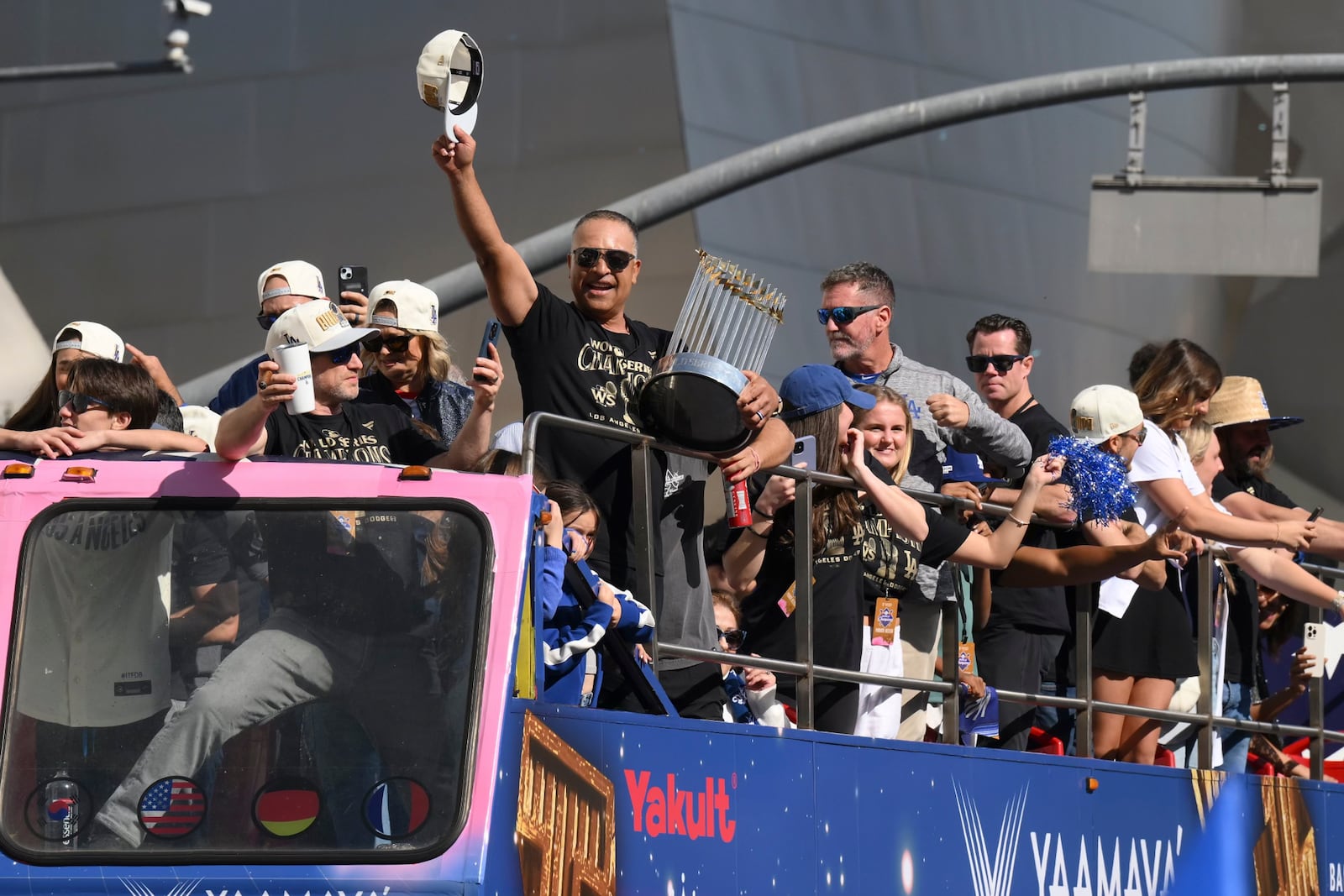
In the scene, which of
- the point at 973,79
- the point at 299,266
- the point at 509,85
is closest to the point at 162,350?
the point at 509,85

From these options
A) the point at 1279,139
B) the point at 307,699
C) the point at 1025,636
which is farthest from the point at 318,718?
the point at 1279,139

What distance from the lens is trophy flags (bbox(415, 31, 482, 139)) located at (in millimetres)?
5184

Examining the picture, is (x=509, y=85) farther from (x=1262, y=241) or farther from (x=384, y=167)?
(x=1262, y=241)

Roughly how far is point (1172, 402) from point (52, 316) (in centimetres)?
1395

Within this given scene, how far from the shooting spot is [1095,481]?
7.06 meters

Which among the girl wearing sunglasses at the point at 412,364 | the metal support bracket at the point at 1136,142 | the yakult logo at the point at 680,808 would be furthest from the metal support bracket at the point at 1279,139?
the yakult logo at the point at 680,808

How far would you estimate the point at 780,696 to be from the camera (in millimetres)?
6301

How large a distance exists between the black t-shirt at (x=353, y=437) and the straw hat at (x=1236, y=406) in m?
4.36

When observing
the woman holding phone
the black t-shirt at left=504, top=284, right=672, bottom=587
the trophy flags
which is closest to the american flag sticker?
the black t-shirt at left=504, top=284, right=672, bottom=587

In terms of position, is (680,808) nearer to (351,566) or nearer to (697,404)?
(351,566)

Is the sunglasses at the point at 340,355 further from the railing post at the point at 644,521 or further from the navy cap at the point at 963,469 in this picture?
the navy cap at the point at 963,469

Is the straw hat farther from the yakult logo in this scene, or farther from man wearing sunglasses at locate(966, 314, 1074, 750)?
the yakult logo

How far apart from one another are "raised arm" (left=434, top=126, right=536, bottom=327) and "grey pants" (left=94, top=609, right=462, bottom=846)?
1578mm

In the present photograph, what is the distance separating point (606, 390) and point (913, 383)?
2145 millimetres
